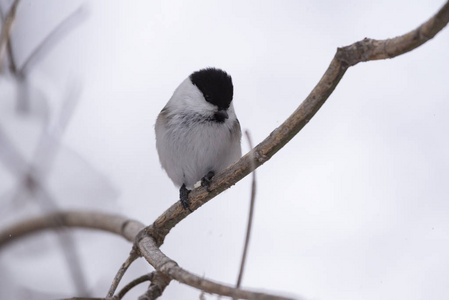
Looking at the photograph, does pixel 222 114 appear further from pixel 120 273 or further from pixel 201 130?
pixel 120 273

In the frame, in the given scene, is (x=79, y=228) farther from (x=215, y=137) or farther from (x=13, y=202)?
(x=215, y=137)

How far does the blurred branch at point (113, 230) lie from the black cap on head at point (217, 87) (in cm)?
55

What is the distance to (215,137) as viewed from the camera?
201 cm

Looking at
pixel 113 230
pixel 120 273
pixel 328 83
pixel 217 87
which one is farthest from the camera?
pixel 113 230

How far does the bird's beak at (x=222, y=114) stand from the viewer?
78.5 inches

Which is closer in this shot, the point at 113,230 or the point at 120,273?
the point at 120,273

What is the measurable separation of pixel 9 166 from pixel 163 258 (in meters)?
0.79

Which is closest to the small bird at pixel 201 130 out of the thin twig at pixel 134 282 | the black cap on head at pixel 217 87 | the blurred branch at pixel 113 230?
the black cap on head at pixel 217 87

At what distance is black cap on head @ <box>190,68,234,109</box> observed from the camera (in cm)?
196

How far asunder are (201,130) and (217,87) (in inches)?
7.0

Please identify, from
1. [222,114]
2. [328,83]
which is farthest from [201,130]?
[328,83]

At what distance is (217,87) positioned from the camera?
197 centimetres

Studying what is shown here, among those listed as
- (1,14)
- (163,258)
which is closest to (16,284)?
(163,258)

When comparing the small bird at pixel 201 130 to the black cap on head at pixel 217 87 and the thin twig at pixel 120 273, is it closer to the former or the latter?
the black cap on head at pixel 217 87
